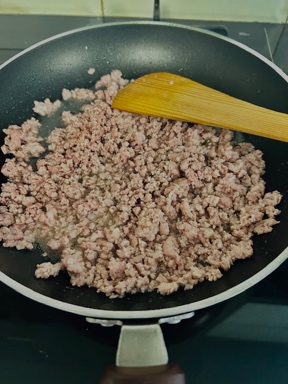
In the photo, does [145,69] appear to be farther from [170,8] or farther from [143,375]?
[143,375]

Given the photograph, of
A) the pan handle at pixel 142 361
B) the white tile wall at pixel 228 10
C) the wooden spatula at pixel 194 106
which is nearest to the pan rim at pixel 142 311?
the pan handle at pixel 142 361

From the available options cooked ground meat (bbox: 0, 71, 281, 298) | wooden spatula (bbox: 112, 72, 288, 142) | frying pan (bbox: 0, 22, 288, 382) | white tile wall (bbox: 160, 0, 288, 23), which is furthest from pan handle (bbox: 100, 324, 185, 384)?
white tile wall (bbox: 160, 0, 288, 23)

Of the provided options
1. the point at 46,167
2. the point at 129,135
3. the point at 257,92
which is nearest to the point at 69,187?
the point at 46,167

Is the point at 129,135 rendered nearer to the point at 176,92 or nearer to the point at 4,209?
the point at 176,92

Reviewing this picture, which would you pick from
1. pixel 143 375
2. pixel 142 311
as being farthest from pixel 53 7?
pixel 143 375

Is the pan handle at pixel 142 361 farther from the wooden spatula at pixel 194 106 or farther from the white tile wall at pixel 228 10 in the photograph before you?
the white tile wall at pixel 228 10
